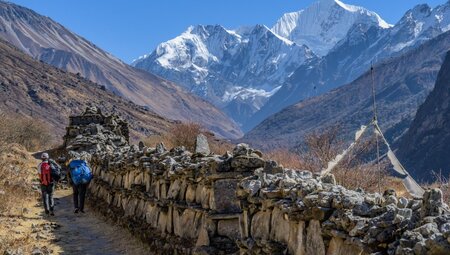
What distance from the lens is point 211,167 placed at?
27.1 ft

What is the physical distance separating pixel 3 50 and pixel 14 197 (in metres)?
127

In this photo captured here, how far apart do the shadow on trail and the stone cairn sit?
28 centimetres

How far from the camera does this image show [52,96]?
12519 centimetres

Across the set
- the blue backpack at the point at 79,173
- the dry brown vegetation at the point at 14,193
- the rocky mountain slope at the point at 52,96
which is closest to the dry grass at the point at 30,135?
the dry brown vegetation at the point at 14,193

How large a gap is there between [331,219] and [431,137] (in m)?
118

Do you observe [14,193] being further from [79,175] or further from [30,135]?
[30,135]

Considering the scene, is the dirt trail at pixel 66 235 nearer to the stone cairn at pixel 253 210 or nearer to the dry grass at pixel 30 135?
the stone cairn at pixel 253 210

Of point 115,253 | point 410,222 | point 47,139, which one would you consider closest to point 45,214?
point 115,253

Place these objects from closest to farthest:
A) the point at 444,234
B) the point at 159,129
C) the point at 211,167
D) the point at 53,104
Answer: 1. the point at 444,234
2. the point at 211,167
3. the point at 53,104
4. the point at 159,129

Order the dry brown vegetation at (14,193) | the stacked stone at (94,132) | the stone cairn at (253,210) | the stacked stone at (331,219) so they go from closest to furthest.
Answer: the stacked stone at (331,219) → the stone cairn at (253,210) → the dry brown vegetation at (14,193) → the stacked stone at (94,132)

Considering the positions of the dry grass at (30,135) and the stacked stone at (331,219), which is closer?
the stacked stone at (331,219)

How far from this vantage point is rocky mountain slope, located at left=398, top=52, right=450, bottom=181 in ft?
331

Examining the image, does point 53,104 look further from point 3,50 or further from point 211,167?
point 211,167

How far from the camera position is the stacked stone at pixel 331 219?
3.98 metres
